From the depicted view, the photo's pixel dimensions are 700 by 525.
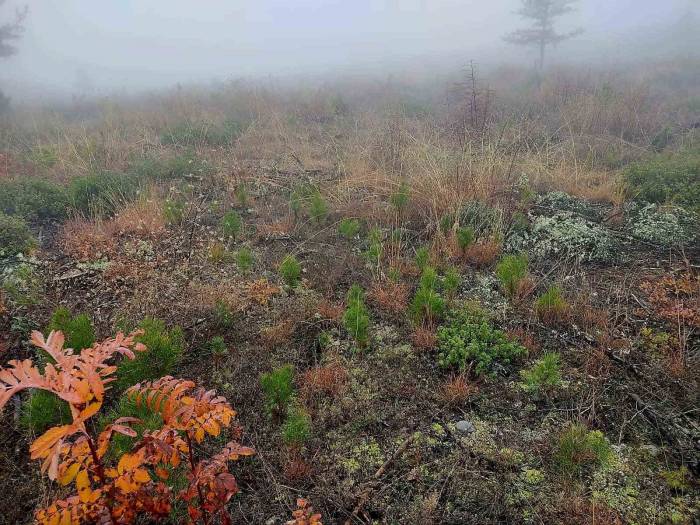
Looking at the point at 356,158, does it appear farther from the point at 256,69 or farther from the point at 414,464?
the point at 256,69

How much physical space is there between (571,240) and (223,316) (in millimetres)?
3727

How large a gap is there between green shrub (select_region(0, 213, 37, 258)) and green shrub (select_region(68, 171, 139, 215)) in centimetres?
81

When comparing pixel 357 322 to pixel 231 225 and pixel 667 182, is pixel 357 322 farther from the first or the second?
pixel 667 182

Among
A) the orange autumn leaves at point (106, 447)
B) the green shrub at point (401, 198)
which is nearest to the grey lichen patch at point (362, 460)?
the orange autumn leaves at point (106, 447)

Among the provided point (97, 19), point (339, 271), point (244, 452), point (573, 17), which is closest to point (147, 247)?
point (339, 271)

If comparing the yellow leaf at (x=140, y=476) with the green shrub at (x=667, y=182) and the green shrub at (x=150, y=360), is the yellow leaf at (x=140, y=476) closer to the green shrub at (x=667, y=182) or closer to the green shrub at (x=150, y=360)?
the green shrub at (x=150, y=360)

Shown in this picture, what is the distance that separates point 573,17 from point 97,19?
173ft

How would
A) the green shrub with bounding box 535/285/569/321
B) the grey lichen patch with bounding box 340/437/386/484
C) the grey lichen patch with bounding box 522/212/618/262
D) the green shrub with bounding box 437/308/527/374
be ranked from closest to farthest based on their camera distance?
1. the grey lichen patch with bounding box 340/437/386/484
2. the green shrub with bounding box 437/308/527/374
3. the green shrub with bounding box 535/285/569/321
4. the grey lichen patch with bounding box 522/212/618/262

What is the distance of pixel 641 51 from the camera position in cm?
2558

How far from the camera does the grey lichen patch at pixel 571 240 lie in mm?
4336

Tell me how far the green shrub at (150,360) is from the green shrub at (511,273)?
2702 mm

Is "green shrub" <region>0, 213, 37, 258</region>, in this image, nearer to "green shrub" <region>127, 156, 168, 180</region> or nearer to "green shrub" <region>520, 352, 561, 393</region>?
"green shrub" <region>127, 156, 168, 180</region>

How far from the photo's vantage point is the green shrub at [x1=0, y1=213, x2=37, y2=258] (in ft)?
15.0

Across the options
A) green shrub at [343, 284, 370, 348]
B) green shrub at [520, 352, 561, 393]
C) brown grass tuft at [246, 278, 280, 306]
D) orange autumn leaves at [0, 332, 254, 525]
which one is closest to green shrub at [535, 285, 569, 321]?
green shrub at [520, 352, 561, 393]
